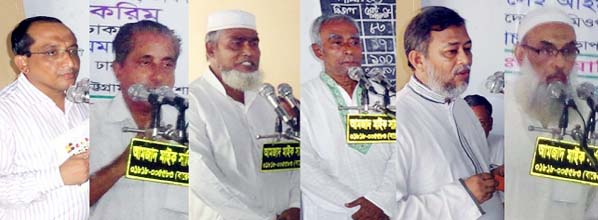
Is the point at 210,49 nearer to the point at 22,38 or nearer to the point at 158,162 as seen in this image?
the point at 158,162

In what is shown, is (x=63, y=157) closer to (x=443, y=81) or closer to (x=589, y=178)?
(x=443, y=81)

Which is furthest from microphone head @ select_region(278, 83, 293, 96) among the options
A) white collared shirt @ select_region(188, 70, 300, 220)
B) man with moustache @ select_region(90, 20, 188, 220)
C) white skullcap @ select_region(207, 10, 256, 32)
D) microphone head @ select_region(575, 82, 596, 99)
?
microphone head @ select_region(575, 82, 596, 99)

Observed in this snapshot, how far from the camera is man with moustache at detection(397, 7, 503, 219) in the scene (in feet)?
15.7

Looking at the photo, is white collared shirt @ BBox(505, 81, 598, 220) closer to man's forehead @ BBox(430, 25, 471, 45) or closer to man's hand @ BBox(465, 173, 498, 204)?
man's hand @ BBox(465, 173, 498, 204)

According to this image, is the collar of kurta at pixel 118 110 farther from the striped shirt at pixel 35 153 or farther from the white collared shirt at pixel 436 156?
the white collared shirt at pixel 436 156

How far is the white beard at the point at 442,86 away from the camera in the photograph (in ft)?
15.9

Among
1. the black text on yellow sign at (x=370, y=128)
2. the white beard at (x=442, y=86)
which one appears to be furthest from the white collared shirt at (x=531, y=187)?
the black text on yellow sign at (x=370, y=128)

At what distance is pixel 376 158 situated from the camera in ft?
15.6

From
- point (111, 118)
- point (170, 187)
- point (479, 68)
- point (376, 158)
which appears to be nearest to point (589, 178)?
point (479, 68)

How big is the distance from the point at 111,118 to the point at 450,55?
6.27ft

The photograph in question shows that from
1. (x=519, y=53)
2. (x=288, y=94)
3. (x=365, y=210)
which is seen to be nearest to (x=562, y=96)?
(x=519, y=53)

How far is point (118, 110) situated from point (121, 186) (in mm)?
378

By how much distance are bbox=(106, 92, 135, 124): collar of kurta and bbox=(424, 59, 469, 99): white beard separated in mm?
1684

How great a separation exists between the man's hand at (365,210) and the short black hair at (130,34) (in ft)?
4.25
